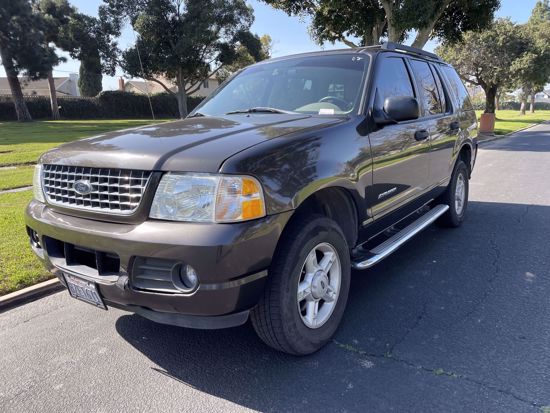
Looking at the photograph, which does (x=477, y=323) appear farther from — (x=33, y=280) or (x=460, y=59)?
(x=460, y=59)

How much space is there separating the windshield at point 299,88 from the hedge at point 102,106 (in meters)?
40.7

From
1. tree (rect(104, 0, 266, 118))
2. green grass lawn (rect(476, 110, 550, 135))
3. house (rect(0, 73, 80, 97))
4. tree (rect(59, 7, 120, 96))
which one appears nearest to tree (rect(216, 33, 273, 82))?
tree (rect(104, 0, 266, 118))

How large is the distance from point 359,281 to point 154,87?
227 feet

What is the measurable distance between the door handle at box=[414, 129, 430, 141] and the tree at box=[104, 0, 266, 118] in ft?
102

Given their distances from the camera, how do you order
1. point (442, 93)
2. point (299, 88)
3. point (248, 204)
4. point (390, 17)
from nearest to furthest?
point (248, 204)
point (299, 88)
point (442, 93)
point (390, 17)

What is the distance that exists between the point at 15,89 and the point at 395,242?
128 feet

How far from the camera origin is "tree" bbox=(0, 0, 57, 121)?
32.1 metres

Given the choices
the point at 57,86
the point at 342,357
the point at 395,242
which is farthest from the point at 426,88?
the point at 57,86

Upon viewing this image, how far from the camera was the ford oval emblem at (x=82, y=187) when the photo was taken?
2590 millimetres

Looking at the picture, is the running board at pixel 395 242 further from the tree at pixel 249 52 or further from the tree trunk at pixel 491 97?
the tree trunk at pixel 491 97

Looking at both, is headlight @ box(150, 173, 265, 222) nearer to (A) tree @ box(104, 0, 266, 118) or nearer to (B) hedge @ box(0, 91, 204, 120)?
(A) tree @ box(104, 0, 266, 118)

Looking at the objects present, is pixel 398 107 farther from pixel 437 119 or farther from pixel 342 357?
pixel 342 357

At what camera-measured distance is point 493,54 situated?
31891mm

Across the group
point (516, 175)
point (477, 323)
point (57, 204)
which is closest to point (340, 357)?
point (477, 323)
